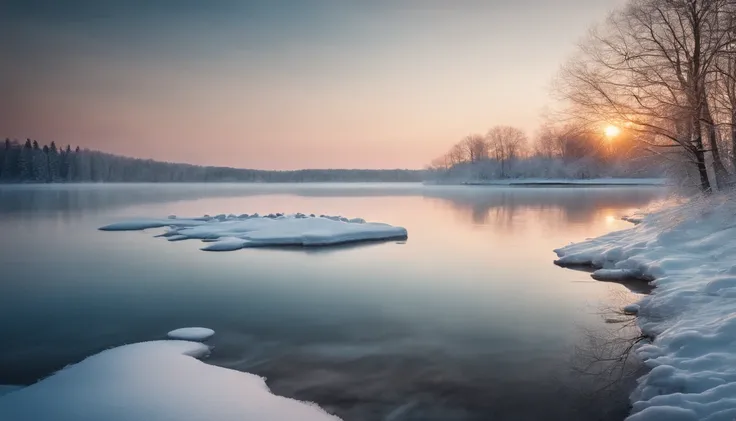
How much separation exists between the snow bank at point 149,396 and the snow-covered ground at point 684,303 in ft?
12.7

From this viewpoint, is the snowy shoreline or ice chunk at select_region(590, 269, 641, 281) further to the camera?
the snowy shoreline

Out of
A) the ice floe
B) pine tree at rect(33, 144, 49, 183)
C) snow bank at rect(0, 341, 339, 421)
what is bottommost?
the ice floe

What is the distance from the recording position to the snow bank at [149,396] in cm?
453

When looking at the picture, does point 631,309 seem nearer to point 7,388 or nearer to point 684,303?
point 684,303

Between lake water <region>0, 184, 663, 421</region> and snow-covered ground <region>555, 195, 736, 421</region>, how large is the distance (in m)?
0.49

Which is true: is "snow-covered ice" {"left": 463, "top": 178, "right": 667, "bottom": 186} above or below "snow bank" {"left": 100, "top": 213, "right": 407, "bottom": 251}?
above

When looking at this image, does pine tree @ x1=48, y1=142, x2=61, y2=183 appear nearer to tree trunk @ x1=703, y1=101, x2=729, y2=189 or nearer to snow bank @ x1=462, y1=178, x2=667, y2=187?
snow bank @ x1=462, y1=178, x2=667, y2=187

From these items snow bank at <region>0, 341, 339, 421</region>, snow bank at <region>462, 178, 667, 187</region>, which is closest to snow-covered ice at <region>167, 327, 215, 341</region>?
snow bank at <region>0, 341, 339, 421</region>

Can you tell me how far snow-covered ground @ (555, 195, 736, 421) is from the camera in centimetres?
469

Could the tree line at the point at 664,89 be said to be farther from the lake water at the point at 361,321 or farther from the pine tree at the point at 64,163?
the pine tree at the point at 64,163

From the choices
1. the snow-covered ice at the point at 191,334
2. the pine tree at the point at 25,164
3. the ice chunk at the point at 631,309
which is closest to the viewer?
the snow-covered ice at the point at 191,334

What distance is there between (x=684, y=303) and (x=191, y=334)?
28.0 ft

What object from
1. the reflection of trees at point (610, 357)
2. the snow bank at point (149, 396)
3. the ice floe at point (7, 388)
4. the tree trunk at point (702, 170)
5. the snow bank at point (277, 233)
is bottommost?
the reflection of trees at point (610, 357)

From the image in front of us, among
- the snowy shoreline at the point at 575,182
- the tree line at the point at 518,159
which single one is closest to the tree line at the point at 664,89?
the tree line at the point at 518,159
